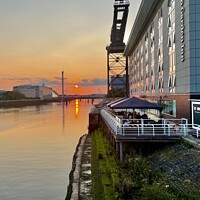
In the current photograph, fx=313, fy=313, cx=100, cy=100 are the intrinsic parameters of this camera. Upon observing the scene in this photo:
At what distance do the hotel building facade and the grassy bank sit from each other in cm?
843

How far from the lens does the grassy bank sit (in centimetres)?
1088

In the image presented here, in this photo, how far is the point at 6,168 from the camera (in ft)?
79.1

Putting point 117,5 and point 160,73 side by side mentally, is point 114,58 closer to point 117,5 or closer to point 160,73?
point 117,5

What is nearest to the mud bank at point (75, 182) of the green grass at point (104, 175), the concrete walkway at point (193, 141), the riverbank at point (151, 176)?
the riverbank at point (151, 176)

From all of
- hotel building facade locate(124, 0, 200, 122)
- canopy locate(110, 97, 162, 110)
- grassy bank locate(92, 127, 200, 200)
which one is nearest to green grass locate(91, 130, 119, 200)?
grassy bank locate(92, 127, 200, 200)

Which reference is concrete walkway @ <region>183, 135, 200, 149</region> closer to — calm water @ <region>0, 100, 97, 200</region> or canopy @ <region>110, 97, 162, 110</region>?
canopy @ <region>110, 97, 162, 110</region>

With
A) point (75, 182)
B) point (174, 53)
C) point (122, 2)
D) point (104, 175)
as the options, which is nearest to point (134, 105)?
point (104, 175)

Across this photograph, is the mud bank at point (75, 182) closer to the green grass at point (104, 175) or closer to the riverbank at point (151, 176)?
the riverbank at point (151, 176)

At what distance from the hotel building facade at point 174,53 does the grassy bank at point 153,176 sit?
843cm

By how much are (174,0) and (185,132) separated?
14.4 metres

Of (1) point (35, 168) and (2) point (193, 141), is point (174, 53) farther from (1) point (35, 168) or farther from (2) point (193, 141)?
(1) point (35, 168)

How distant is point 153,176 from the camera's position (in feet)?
43.0

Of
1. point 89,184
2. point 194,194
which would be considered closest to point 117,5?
point 89,184

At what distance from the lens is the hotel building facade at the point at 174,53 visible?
23.7 m
